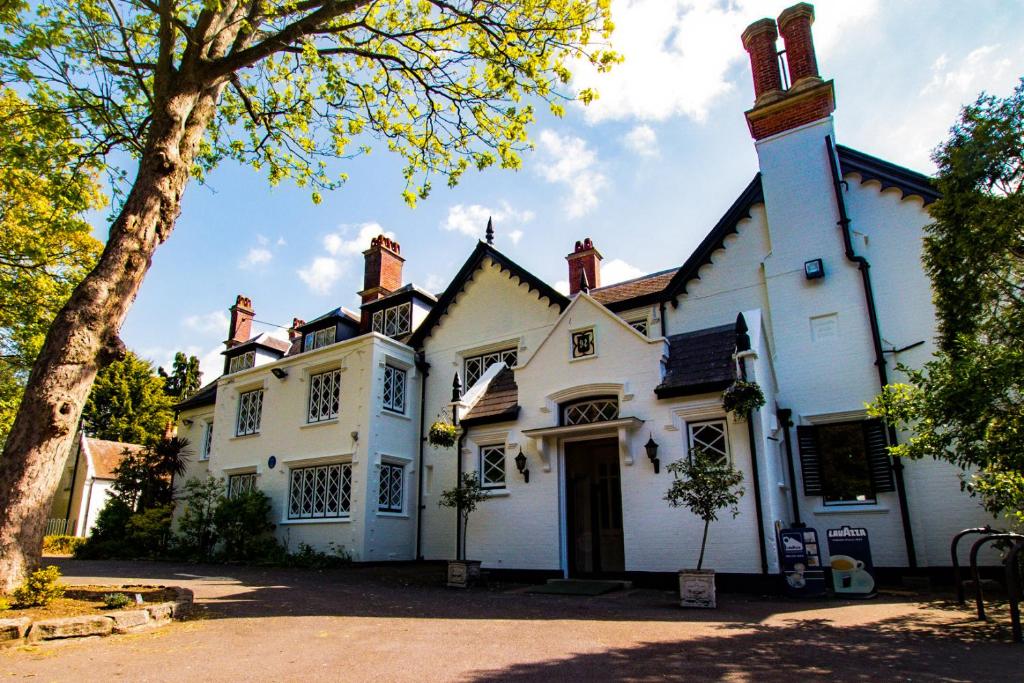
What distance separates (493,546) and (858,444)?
7.99 metres

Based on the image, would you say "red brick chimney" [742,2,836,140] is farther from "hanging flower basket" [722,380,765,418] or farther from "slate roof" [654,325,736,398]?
"hanging flower basket" [722,380,765,418]

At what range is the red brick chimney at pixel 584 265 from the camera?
20000mm

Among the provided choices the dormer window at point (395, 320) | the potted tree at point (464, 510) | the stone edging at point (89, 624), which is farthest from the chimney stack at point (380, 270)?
the stone edging at point (89, 624)

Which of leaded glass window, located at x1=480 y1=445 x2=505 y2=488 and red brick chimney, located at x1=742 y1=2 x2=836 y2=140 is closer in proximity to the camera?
leaded glass window, located at x1=480 y1=445 x2=505 y2=488

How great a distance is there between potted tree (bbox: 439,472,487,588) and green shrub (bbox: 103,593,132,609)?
601 centimetres

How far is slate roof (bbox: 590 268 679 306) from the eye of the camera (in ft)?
55.2

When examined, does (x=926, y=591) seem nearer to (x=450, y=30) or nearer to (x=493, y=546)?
(x=493, y=546)

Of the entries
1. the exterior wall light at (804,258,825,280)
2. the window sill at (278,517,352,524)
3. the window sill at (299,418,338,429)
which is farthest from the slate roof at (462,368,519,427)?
the exterior wall light at (804,258,825,280)

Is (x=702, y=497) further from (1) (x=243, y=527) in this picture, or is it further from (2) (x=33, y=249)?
(2) (x=33, y=249)

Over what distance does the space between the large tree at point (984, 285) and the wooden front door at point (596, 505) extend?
21.5 ft

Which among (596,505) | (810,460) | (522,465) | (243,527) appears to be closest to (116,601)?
(522,465)

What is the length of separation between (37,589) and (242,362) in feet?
59.7

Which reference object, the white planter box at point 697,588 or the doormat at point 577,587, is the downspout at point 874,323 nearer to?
the white planter box at point 697,588

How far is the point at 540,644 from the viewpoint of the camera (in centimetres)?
657
